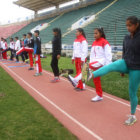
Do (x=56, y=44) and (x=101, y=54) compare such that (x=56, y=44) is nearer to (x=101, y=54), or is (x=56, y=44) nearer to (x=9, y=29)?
(x=101, y=54)

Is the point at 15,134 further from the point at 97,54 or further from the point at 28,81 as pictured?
the point at 28,81

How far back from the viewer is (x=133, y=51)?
301cm

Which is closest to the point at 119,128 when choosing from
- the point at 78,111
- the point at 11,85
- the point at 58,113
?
the point at 78,111

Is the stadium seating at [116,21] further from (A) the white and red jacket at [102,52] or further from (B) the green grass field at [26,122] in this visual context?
(B) the green grass field at [26,122]

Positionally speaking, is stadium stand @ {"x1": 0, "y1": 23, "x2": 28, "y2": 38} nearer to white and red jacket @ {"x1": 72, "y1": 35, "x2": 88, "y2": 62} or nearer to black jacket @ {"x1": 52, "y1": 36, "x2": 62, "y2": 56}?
black jacket @ {"x1": 52, "y1": 36, "x2": 62, "y2": 56}

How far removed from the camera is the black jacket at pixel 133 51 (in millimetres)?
2947

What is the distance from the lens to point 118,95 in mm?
5383

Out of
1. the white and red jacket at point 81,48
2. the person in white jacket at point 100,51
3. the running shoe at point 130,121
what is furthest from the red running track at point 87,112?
the white and red jacket at point 81,48

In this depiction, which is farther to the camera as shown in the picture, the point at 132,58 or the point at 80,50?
the point at 80,50

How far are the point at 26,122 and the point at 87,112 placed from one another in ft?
4.39

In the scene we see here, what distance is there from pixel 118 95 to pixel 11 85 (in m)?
3.68

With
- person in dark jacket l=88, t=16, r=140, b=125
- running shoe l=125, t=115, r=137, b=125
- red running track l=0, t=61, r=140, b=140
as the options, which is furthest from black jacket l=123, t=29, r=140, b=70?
red running track l=0, t=61, r=140, b=140

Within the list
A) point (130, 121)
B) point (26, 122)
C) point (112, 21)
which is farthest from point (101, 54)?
point (112, 21)

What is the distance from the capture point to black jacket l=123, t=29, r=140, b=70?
2.95 meters
